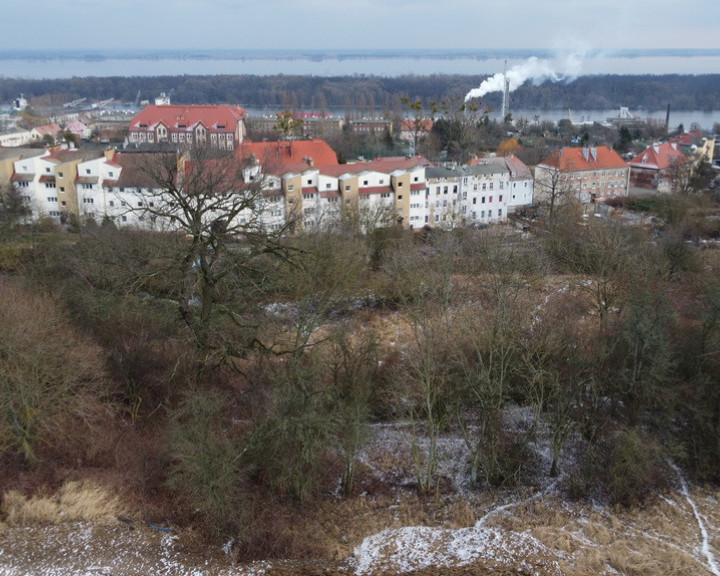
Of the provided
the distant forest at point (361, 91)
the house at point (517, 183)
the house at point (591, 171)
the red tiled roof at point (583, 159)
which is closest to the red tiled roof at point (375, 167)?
the house at point (517, 183)

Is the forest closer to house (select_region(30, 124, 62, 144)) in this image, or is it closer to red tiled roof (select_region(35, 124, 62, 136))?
house (select_region(30, 124, 62, 144))

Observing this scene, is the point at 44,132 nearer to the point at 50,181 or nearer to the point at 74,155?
the point at 74,155

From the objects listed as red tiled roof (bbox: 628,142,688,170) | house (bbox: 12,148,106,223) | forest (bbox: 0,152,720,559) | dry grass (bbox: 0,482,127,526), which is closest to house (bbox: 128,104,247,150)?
house (bbox: 12,148,106,223)

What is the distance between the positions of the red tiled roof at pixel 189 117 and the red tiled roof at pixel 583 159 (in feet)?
73.5

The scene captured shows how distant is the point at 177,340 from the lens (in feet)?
36.1

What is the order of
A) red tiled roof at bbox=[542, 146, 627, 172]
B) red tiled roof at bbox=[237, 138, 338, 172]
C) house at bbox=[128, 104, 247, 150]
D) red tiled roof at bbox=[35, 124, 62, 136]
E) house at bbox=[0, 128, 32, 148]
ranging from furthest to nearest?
red tiled roof at bbox=[35, 124, 62, 136] → house at bbox=[0, 128, 32, 148] → house at bbox=[128, 104, 247, 150] → red tiled roof at bbox=[542, 146, 627, 172] → red tiled roof at bbox=[237, 138, 338, 172]

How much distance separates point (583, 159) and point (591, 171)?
728 mm

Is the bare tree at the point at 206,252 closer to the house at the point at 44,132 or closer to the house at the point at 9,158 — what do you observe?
the house at the point at 9,158

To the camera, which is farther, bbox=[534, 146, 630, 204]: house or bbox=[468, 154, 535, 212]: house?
bbox=[534, 146, 630, 204]: house

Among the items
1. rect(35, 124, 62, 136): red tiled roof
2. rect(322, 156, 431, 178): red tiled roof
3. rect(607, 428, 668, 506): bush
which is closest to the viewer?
rect(607, 428, 668, 506): bush

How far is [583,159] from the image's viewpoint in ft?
109

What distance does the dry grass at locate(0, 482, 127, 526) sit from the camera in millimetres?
8289

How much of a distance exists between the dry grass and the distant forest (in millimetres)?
83863

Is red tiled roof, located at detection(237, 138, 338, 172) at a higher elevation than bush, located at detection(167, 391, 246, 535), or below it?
higher
